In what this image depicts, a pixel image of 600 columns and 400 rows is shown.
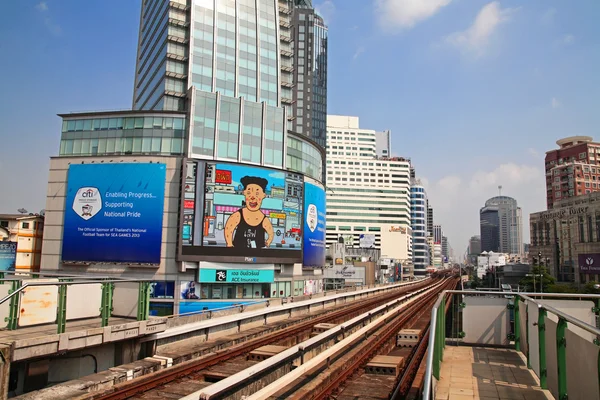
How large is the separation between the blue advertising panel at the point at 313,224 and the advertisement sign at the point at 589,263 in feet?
170

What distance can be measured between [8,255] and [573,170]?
141 metres

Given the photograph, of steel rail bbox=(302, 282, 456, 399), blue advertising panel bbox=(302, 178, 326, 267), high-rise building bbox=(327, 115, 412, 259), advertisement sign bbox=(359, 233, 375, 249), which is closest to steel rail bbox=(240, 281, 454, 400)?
steel rail bbox=(302, 282, 456, 399)

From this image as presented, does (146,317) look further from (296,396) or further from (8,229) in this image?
(8,229)

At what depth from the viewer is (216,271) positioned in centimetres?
4762

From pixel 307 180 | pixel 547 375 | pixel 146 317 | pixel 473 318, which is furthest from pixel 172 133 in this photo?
pixel 547 375

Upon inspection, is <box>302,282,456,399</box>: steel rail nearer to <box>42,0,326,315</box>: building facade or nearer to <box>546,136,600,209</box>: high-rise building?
<box>42,0,326,315</box>: building facade

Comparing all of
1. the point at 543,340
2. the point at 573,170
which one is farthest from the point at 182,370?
the point at 573,170

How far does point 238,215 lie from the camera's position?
48.5 meters

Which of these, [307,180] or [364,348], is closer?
[364,348]

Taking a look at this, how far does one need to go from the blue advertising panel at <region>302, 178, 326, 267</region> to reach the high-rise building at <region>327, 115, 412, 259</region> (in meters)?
106

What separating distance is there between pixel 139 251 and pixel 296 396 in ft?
129

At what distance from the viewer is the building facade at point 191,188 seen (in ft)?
154

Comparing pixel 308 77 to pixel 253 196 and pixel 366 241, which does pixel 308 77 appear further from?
pixel 253 196

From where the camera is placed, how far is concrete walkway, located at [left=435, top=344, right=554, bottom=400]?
8.72 meters
